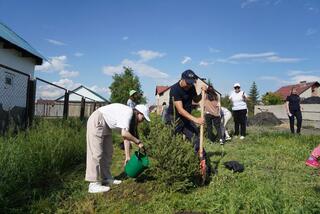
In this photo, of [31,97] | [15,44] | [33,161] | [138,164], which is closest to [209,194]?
[138,164]

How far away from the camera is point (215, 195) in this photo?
4152 millimetres

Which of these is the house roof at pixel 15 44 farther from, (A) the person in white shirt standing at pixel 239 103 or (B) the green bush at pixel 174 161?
(B) the green bush at pixel 174 161

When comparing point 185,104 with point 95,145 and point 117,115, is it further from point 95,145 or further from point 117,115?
point 95,145

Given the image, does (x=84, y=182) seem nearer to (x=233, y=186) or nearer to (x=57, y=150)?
(x=57, y=150)

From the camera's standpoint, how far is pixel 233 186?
443 cm

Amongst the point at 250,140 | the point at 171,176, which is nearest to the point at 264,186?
the point at 171,176

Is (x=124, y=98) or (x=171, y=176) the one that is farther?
(x=124, y=98)

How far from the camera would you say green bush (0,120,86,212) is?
4.22m

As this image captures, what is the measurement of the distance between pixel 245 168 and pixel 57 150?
3.14m

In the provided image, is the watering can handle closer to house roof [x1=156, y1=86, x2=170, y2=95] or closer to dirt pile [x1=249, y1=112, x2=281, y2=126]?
dirt pile [x1=249, y1=112, x2=281, y2=126]

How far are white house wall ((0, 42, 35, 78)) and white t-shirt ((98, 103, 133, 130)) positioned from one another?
12.4 metres

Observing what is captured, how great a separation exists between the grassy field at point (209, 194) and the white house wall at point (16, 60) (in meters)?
11.5

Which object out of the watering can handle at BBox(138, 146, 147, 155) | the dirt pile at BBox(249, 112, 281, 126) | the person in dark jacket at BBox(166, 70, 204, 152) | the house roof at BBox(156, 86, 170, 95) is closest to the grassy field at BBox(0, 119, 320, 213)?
the watering can handle at BBox(138, 146, 147, 155)

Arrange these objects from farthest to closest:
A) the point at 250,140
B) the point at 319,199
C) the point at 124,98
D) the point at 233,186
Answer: the point at 124,98, the point at 250,140, the point at 233,186, the point at 319,199
